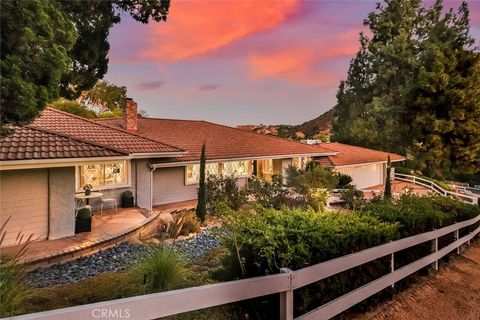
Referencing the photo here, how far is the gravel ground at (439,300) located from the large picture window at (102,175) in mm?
12572

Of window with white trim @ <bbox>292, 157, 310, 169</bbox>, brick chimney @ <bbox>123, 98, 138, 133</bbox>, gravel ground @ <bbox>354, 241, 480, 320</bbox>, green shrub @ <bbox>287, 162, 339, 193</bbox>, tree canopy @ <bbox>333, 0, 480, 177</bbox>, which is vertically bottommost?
gravel ground @ <bbox>354, 241, 480, 320</bbox>

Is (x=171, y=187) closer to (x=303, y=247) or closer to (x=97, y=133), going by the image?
(x=97, y=133)

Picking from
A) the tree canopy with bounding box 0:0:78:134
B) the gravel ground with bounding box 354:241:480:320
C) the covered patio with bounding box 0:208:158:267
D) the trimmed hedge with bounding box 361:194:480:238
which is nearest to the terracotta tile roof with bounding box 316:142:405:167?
the covered patio with bounding box 0:208:158:267

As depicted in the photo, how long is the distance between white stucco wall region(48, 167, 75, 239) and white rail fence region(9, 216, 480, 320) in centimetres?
876

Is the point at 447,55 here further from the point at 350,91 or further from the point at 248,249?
the point at 248,249

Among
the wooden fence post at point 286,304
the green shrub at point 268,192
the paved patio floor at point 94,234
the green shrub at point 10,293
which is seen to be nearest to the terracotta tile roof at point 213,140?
the green shrub at point 268,192

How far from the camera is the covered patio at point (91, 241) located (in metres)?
8.04

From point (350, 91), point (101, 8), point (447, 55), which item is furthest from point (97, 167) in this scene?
point (350, 91)

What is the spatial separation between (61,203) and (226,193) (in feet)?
24.1

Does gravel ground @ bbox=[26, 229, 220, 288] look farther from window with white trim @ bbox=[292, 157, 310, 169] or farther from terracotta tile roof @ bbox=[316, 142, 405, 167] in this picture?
terracotta tile roof @ bbox=[316, 142, 405, 167]

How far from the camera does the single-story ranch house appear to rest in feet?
30.6

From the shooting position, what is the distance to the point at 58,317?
2016 millimetres

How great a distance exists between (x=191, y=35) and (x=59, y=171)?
437 inches

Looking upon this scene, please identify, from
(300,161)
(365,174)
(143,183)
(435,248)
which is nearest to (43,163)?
(143,183)
